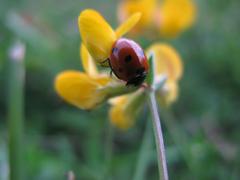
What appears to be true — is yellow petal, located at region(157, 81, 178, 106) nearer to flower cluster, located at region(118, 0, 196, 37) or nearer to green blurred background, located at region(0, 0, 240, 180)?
green blurred background, located at region(0, 0, 240, 180)

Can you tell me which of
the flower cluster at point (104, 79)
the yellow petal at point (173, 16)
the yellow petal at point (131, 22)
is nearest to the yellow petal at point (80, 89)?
the flower cluster at point (104, 79)

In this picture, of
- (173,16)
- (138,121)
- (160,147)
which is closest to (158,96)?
(160,147)

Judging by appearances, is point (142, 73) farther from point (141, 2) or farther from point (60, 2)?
point (60, 2)

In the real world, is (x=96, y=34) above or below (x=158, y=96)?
below

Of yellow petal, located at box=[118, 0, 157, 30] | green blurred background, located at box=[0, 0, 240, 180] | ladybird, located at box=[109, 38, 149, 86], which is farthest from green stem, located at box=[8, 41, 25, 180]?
yellow petal, located at box=[118, 0, 157, 30]

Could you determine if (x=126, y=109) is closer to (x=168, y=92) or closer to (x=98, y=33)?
(x=168, y=92)

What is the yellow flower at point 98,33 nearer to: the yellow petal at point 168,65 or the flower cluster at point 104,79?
the flower cluster at point 104,79
